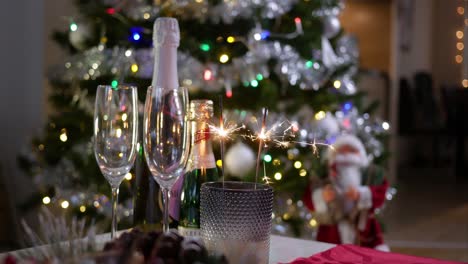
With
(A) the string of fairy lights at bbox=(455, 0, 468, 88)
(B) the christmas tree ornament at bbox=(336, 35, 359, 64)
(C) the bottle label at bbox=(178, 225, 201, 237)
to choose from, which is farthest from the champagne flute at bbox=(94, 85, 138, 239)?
(A) the string of fairy lights at bbox=(455, 0, 468, 88)

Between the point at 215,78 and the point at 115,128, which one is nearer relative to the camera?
the point at 115,128

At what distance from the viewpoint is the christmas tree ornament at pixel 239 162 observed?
2.27 m

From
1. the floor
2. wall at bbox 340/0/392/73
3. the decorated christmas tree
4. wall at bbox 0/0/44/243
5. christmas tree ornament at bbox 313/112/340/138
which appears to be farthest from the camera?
wall at bbox 340/0/392/73

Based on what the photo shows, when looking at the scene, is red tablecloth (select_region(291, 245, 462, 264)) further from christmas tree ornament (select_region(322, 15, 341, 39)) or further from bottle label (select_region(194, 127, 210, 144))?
christmas tree ornament (select_region(322, 15, 341, 39))

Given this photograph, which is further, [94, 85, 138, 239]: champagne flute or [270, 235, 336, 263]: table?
[270, 235, 336, 263]: table

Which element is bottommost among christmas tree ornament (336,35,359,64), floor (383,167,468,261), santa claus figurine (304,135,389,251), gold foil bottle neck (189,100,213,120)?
floor (383,167,468,261)

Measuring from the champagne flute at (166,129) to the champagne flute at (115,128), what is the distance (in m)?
0.04

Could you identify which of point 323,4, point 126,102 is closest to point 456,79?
point 323,4

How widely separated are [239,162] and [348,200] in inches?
15.5

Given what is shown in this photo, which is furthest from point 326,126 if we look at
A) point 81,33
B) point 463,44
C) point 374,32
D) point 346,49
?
point 463,44

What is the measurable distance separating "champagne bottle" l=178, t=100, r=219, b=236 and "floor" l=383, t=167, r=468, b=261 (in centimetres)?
195

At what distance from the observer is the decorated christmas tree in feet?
7.93

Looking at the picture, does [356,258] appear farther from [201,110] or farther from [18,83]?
[18,83]

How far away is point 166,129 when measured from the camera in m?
0.86
